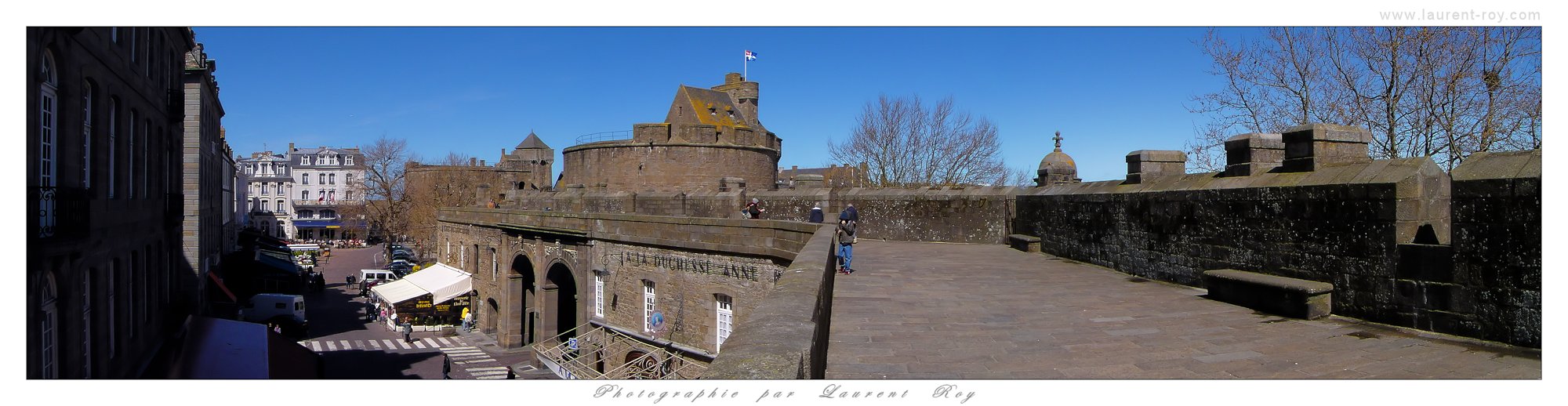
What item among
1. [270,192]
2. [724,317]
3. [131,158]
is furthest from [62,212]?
[270,192]

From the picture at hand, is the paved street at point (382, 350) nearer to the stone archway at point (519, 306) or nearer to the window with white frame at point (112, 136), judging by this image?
the stone archway at point (519, 306)

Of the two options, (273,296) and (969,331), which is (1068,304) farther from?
(273,296)

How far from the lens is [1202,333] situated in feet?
17.5

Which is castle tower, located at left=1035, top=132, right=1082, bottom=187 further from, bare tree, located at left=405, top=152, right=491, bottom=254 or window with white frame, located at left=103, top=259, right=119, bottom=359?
bare tree, located at left=405, top=152, right=491, bottom=254

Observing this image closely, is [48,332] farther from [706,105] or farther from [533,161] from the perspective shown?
[533,161]

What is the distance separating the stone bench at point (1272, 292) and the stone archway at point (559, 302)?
635 inches

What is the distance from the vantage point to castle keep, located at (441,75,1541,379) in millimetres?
4535

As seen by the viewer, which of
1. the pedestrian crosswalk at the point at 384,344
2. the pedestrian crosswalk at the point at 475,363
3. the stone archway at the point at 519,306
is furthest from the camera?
the pedestrian crosswalk at the point at 384,344

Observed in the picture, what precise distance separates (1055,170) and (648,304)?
8.10 meters

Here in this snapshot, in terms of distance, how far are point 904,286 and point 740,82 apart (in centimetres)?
4434

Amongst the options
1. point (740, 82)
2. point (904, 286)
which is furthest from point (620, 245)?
point (740, 82)

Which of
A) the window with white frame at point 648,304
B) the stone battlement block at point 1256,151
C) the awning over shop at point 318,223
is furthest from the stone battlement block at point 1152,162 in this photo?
the awning over shop at point 318,223

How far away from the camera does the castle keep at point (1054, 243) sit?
454 cm

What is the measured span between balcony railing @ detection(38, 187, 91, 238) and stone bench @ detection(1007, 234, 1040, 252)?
1156cm
